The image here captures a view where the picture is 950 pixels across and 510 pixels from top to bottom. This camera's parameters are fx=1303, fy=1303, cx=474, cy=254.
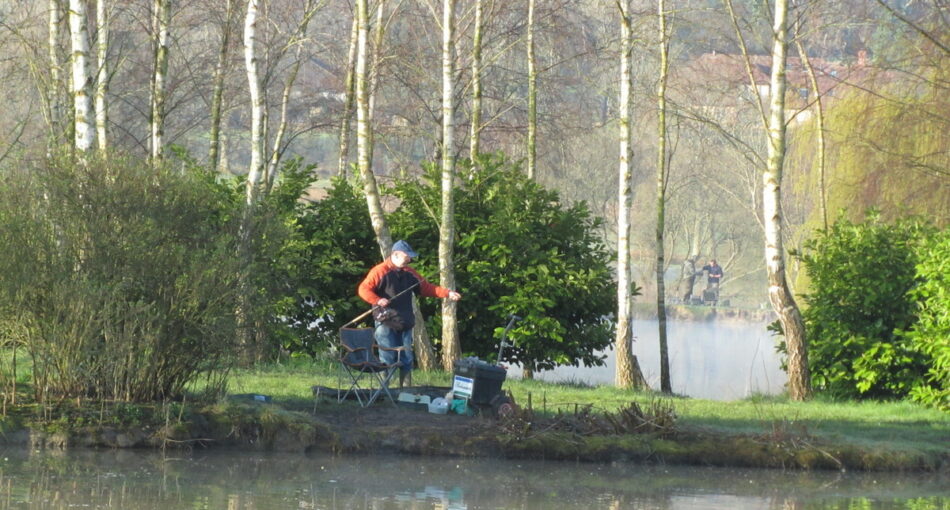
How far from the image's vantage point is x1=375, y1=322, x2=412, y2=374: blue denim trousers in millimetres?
13273

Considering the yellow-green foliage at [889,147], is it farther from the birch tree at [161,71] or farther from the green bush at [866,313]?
the birch tree at [161,71]

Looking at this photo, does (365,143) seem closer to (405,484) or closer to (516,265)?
(516,265)

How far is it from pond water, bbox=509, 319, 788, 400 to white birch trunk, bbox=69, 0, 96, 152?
8755mm

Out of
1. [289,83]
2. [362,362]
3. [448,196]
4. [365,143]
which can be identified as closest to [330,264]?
[365,143]

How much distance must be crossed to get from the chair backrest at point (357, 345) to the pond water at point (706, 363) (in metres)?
7.16

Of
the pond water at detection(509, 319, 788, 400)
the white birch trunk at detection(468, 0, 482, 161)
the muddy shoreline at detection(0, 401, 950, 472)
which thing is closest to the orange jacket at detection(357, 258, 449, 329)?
the muddy shoreline at detection(0, 401, 950, 472)

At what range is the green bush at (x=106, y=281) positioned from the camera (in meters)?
11.1

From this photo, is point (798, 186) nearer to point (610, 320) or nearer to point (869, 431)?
point (610, 320)

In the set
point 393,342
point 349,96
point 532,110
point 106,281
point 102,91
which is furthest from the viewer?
point 349,96

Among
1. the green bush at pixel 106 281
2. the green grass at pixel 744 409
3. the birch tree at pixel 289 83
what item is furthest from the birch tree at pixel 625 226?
the green bush at pixel 106 281

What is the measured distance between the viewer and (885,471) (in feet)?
39.5

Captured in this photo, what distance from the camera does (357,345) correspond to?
13094mm

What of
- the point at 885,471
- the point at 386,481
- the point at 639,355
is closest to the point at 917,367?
the point at 885,471

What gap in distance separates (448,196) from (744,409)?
15.8 feet
